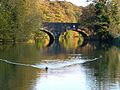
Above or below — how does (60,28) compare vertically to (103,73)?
above

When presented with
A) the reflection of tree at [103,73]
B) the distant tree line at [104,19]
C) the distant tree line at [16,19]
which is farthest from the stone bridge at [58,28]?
the reflection of tree at [103,73]

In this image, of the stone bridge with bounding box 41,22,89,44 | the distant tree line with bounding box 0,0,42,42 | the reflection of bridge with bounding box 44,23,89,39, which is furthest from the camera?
the reflection of bridge with bounding box 44,23,89,39

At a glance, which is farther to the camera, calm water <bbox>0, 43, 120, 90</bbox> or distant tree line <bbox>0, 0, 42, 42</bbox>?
distant tree line <bbox>0, 0, 42, 42</bbox>

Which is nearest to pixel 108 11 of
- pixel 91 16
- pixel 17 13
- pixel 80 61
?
pixel 91 16

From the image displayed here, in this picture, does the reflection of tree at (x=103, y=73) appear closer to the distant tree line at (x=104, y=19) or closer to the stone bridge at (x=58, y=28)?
the distant tree line at (x=104, y=19)

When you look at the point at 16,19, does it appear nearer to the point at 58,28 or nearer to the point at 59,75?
the point at 58,28

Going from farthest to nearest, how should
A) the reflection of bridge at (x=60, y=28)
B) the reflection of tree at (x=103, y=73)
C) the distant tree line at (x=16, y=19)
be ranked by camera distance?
the reflection of bridge at (x=60, y=28), the distant tree line at (x=16, y=19), the reflection of tree at (x=103, y=73)

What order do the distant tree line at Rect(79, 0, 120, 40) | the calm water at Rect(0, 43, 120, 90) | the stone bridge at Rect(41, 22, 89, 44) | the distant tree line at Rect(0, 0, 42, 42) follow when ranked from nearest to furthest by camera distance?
1. the calm water at Rect(0, 43, 120, 90)
2. the distant tree line at Rect(0, 0, 42, 42)
3. the distant tree line at Rect(79, 0, 120, 40)
4. the stone bridge at Rect(41, 22, 89, 44)

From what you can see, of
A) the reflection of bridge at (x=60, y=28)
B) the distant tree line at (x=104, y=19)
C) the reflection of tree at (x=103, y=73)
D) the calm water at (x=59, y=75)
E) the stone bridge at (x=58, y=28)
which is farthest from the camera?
the reflection of bridge at (x=60, y=28)

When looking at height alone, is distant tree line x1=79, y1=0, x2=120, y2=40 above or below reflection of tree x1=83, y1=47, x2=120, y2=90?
above

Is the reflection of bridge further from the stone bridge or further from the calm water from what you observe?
the calm water

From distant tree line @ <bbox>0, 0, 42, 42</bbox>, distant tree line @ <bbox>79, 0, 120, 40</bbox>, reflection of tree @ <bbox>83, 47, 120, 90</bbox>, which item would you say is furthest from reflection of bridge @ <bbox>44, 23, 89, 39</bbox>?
reflection of tree @ <bbox>83, 47, 120, 90</bbox>

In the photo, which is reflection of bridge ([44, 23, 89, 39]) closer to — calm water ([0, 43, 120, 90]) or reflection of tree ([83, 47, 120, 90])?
reflection of tree ([83, 47, 120, 90])

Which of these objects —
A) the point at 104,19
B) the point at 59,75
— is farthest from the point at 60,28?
the point at 59,75
